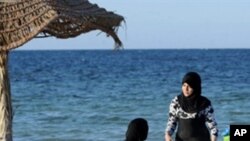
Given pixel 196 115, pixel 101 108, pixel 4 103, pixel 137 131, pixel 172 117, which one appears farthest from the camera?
pixel 101 108

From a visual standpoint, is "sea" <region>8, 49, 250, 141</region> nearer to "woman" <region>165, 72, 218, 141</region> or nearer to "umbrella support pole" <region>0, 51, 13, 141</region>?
"woman" <region>165, 72, 218, 141</region>

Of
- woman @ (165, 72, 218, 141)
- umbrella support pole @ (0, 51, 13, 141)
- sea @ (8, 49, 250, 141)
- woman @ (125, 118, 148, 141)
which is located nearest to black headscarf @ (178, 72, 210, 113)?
woman @ (165, 72, 218, 141)

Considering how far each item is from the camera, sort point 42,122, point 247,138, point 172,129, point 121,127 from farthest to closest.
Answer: point 42,122 → point 121,127 → point 172,129 → point 247,138

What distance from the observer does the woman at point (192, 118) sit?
6.86 m

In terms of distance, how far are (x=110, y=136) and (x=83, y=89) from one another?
14301 mm

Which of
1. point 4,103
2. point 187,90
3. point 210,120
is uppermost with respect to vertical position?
point 187,90

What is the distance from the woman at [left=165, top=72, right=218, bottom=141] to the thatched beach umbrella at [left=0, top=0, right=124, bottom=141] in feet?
2.63

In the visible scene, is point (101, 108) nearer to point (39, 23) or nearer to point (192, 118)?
point (192, 118)

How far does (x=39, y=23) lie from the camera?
19.4 ft

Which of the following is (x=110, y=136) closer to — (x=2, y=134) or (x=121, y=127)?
(x=121, y=127)

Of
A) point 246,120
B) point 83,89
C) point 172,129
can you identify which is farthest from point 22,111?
point 172,129

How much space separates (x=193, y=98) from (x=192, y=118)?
0.20 meters

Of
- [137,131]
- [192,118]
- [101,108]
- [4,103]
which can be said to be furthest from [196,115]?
[101,108]

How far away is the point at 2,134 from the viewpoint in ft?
21.6
